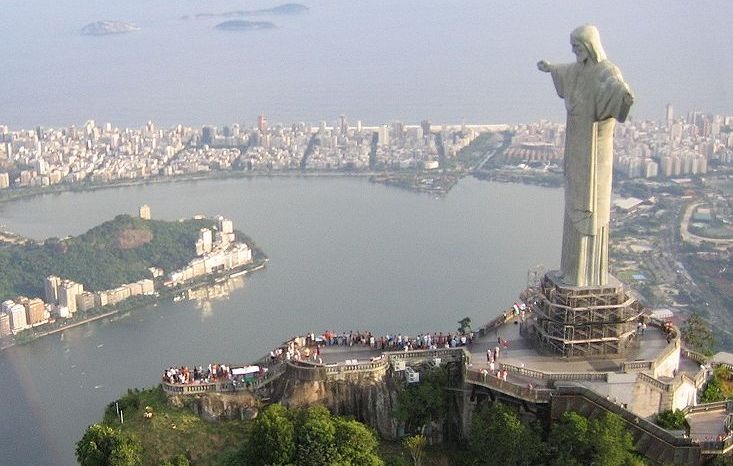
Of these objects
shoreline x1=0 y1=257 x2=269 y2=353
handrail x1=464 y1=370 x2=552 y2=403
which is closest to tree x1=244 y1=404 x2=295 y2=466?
handrail x1=464 y1=370 x2=552 y2=403

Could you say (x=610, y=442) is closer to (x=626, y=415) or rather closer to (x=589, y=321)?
(x=626, y=415)

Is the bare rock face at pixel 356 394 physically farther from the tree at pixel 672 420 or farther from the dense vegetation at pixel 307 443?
the tree at pixel 672 420

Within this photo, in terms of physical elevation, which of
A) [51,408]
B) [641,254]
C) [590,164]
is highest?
[590,164]

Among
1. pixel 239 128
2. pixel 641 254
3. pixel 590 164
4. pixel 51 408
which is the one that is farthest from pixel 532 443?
pixel 239 128

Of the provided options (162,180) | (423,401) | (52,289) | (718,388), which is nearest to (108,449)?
(423,401)

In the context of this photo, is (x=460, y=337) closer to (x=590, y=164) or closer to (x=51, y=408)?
(x=590, y=164)
